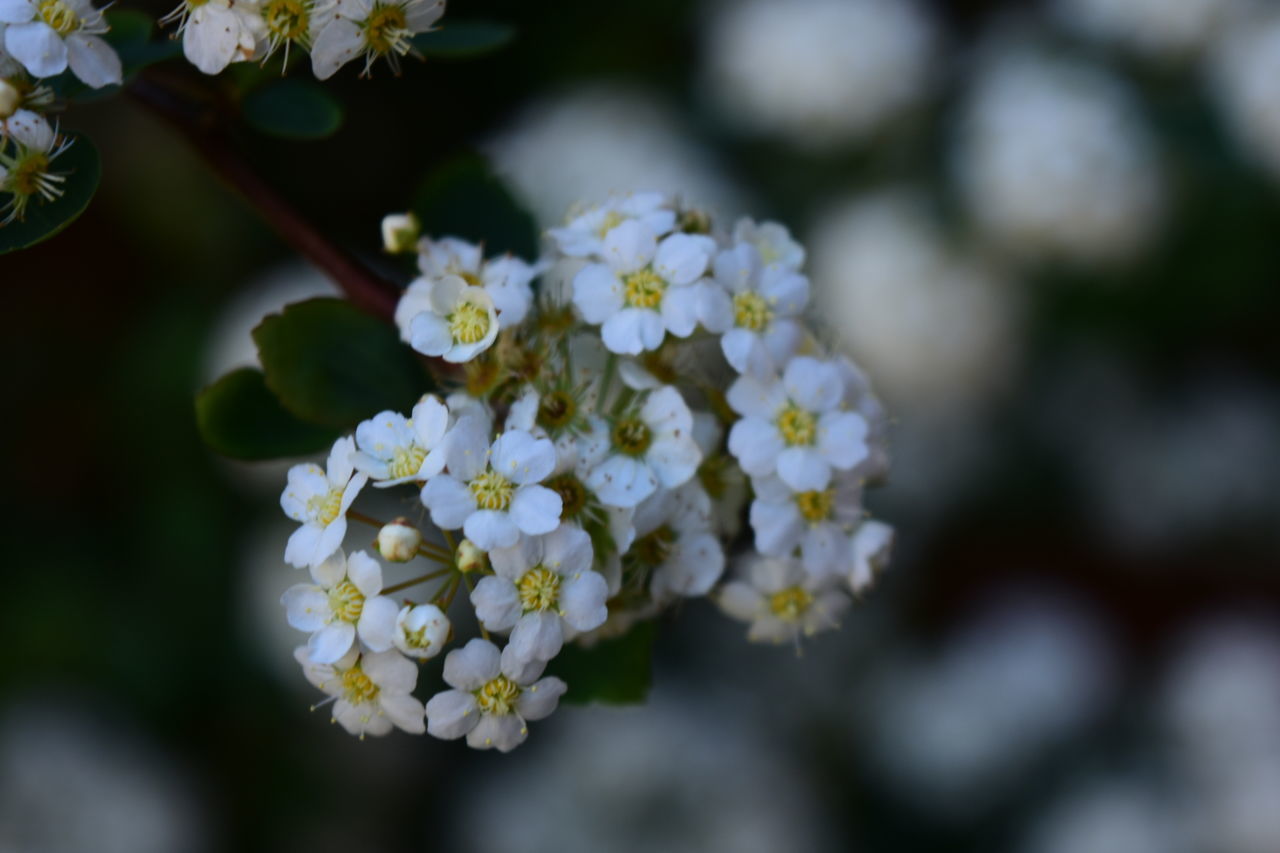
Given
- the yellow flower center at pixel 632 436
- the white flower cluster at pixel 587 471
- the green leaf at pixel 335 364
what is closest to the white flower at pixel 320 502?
the white flower cluster at pixel 587 471

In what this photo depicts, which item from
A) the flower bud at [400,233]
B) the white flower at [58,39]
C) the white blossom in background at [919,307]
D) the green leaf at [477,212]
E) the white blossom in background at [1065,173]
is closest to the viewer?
the white flower at [58,39]

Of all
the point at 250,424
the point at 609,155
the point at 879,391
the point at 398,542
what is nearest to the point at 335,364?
the point at 250,424

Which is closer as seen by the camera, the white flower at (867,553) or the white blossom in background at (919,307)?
the white flower at (867,553)

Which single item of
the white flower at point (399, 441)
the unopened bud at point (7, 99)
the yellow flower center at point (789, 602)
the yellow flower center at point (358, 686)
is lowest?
the yellow flower center at point (789, 602)

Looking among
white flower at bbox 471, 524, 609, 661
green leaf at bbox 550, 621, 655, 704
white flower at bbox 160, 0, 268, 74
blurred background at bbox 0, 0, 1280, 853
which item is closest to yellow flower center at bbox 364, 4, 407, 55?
white flower at bbox 160, 0, 268, 74

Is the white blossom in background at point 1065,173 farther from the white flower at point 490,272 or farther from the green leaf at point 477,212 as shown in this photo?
the white flower at point 490,272

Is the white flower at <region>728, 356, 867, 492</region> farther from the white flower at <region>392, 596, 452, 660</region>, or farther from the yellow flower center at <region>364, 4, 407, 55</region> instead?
the yellow flower center at <region>364, 4, 407, 55</region>
